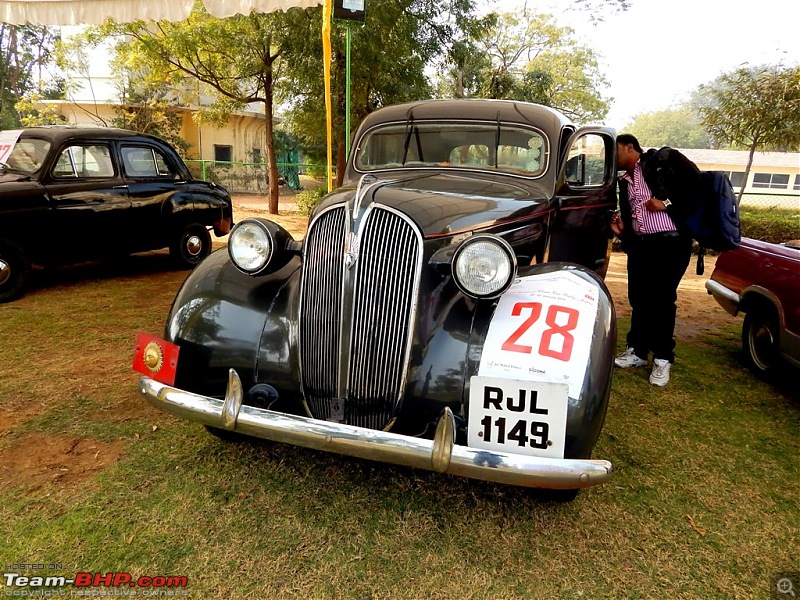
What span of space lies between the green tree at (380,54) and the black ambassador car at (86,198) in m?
4.37

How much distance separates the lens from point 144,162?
6309 millimetres

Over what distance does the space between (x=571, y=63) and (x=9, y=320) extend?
1477 inches

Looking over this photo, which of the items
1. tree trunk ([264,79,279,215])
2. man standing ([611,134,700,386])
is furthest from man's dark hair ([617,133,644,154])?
tree trunk ([264,79,279,215])

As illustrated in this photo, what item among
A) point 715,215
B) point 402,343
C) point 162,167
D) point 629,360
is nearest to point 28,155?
point 162,167

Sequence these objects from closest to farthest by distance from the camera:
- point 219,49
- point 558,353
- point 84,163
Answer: point 558,353 < point 84,163 < point 219,49

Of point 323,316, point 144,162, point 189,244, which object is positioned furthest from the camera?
point 189,244

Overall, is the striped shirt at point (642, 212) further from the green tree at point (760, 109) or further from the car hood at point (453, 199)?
the green tree at point (760, 109)

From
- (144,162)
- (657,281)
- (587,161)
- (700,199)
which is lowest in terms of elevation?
(657,281)

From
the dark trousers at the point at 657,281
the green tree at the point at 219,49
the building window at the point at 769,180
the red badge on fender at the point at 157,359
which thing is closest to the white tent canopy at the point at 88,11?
the green tree at the point at 219,49

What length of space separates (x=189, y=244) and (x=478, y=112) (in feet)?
15.9

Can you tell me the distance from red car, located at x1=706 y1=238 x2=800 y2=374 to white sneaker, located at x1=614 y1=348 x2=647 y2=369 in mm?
876

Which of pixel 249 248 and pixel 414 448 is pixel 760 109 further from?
pixel 414 448

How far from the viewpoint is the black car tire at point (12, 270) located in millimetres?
5109

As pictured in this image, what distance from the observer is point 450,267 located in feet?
6.97
